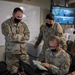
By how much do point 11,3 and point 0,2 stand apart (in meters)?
0.29

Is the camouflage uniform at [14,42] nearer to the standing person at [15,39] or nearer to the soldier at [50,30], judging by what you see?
the standing person at [15,39]

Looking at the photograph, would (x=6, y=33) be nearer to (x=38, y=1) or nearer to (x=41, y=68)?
(x=41, y=68)

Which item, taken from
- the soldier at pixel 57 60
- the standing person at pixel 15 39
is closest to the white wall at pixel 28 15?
the standing person at pixel 15 39

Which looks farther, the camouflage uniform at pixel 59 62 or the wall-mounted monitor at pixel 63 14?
the wall-mounted monitor at pixel 63 14

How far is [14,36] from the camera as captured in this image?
212 centimetres

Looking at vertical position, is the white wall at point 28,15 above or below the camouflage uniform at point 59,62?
above

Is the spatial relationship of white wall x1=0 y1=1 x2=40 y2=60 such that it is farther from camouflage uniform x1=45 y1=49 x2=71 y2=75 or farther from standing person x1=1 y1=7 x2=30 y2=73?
camouflage uniform x1=45 y1=49 x2=71 y2=75

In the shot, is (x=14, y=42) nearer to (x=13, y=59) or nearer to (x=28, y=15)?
(x=13, y=59)

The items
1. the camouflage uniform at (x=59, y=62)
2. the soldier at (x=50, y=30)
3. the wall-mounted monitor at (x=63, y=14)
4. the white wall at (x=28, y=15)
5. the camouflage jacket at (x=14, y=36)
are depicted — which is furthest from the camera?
the wall-mounted monitor at (x=63, y=14)

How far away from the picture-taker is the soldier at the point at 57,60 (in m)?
1.70

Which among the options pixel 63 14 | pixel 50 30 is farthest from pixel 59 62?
pixel 63 14

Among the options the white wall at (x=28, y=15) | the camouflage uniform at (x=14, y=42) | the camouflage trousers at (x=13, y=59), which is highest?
the white wall at (x=28, y=15)

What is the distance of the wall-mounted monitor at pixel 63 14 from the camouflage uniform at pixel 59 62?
2228 millimetres

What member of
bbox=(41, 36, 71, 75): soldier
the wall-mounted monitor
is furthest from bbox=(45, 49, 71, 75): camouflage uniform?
the wall-mounted monitor
